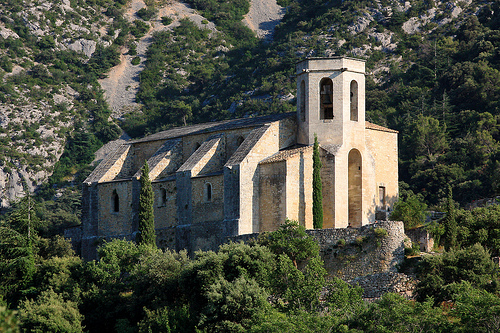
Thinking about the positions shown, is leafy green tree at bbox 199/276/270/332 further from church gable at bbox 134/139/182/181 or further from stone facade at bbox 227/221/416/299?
church gable at bbox 134/139/182/181

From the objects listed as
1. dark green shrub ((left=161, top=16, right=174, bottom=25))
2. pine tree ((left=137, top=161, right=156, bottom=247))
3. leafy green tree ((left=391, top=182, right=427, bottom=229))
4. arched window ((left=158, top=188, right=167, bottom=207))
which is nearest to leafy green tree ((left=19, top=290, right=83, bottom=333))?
pine tree ((left=137, top=161, right=156, bottom=247))

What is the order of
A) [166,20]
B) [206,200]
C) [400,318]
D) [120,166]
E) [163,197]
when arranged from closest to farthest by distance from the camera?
[400,318] < [206,200] < [163,197] < [120,166] < [166,20]

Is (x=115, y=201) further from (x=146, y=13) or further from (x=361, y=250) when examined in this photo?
(x=146, y=13)

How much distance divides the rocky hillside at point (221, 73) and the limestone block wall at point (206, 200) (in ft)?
83.4

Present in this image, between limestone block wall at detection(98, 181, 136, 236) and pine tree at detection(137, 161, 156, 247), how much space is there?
12.4 feet

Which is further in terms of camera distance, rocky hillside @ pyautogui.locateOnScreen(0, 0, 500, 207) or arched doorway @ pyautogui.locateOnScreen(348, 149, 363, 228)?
rocky hillside @ pyautogui.locateOnScreen(0, 0, 500, 207)

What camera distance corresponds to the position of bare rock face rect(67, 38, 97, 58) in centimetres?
11038

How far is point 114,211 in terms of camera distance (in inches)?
A: 2153

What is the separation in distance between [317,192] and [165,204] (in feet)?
36.8

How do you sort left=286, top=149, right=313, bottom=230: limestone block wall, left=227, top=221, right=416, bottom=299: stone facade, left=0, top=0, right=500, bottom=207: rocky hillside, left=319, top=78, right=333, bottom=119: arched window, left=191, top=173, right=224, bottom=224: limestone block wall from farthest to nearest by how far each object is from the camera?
left=0, top=0, right=500, bottom=207: rocky hillside
left=319, top=78, right=333, bottom=119: arched window
left=191, top=173, right=224, bottom=224: limestone block wall
left=286, top=149, right=313, bottom=230: limestone block wall
left=227, top=221, right=416, bottom=299: stone facade

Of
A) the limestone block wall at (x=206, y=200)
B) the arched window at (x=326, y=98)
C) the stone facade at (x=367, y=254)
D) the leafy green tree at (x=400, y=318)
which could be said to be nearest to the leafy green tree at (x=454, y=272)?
the stone facade at (x=367, y=254)

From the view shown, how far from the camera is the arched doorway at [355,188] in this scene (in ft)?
156

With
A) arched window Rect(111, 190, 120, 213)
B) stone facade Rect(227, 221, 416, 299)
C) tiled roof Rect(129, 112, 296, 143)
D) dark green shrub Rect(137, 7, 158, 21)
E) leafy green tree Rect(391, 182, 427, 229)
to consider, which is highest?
dark green shrub Rect(137, 7, 158, 21)

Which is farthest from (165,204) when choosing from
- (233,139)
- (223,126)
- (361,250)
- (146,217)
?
(361,250)
